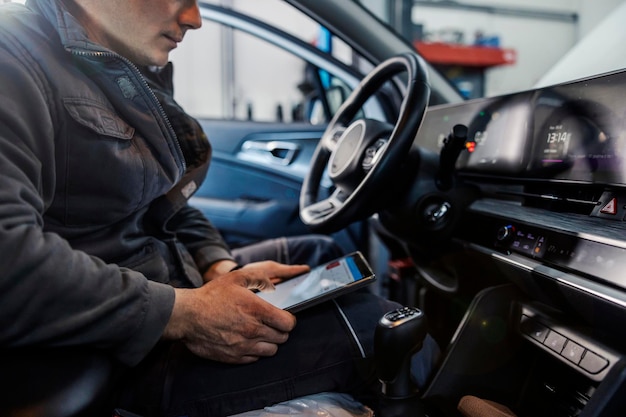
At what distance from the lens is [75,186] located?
2.29ft

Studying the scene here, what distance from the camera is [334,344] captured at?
0.75m

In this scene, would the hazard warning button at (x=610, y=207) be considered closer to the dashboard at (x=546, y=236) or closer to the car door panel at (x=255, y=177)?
the dashboard at (x=546, y=236)

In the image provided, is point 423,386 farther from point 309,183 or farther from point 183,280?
point 309,183

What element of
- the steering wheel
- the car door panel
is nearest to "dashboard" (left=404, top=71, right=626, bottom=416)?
the steering wheel

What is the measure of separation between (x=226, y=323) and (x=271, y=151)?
5.30 ft

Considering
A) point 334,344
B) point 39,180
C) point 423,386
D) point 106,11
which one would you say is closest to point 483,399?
point 423,386

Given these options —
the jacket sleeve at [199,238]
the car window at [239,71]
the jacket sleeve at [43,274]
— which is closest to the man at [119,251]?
the jacket sleeve at [43,274]

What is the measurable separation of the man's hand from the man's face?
1.22 ft

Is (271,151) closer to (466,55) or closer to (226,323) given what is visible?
(226,323)

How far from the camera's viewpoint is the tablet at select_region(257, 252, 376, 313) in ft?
2.61

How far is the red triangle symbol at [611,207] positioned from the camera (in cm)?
73

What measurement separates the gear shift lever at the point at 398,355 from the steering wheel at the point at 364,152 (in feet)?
1.11

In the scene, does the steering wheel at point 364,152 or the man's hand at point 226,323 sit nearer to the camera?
the man's hand at point 226,323

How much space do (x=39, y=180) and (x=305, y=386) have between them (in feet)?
1.39
